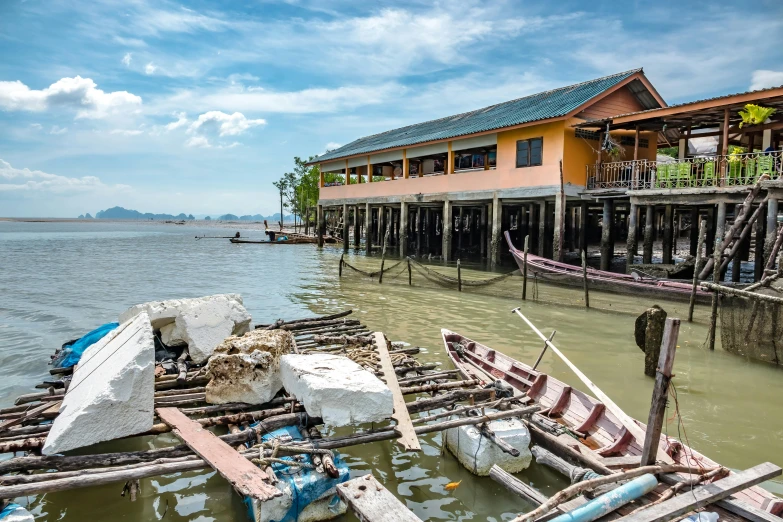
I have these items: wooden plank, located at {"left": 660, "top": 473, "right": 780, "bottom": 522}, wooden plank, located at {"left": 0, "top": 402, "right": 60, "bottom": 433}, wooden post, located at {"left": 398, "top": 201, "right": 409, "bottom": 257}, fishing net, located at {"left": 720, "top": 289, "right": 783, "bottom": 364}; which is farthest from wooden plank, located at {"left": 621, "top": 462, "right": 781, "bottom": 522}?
wooden post, located at {"left": 398, "top": 201, "right": 409, "bottom": 257}

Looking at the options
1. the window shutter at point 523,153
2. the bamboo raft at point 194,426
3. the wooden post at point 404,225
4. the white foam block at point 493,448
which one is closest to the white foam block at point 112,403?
the bamboo raft at point 194,426

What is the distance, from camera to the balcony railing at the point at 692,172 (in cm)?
1329

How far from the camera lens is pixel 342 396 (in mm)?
4402

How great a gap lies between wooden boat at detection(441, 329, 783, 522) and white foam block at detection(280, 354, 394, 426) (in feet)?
6.07

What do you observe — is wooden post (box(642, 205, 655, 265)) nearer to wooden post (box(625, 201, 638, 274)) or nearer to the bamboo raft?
wooden post (box(625, 201, 638, 274))

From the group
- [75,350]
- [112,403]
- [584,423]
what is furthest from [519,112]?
[112,403]

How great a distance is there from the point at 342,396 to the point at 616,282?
1094cm

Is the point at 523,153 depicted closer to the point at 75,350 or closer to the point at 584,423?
the point at 584,423

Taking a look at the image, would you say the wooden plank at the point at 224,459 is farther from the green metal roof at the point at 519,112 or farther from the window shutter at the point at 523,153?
the window shutter at the point at 523,153

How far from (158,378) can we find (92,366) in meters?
0.72

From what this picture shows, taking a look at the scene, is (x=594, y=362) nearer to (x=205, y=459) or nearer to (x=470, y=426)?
(x=470, y=426)

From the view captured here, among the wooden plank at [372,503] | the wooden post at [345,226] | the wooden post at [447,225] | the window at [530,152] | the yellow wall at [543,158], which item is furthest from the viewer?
the wooden post at [345,226]

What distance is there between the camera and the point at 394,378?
19.5ft

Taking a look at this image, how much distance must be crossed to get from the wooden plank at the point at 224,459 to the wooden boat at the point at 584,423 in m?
2.81
